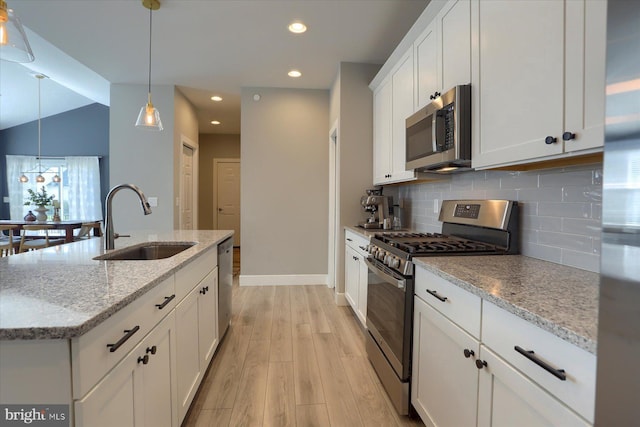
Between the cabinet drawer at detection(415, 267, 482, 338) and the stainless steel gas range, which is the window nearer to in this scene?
the stainless steel gas range

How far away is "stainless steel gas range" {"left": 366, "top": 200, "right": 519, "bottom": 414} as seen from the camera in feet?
5.51

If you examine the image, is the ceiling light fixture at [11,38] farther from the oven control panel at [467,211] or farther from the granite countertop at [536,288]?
the oven control panel at [467,211]

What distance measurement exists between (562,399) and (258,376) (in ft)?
5.97

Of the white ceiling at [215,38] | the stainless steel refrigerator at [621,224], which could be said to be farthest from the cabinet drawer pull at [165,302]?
the white ceiling at [215,38]

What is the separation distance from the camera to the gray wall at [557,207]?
4.24 feet

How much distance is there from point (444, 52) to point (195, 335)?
7.18ft

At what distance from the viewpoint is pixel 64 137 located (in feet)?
23.8

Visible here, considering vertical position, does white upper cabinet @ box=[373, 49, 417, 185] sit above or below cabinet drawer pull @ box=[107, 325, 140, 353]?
above

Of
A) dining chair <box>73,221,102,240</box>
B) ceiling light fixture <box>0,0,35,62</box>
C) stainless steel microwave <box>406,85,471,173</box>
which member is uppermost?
ceiling light fixture <box>0,0,35,62</box>

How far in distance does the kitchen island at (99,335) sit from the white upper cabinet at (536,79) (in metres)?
1.50

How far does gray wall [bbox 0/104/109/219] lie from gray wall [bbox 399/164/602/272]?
7.97m

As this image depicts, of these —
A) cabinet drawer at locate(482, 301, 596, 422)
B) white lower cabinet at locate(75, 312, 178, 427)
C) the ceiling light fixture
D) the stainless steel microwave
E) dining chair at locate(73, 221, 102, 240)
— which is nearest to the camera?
cabinet drawer at locate(482, 301, 596, 422)

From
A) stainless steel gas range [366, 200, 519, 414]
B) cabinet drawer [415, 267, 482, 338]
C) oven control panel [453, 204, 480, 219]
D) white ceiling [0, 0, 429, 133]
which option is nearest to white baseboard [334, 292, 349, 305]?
stainless steel gas range [366, 200, 519, 414]

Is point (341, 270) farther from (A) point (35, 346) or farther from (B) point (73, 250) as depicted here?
(A) point (35, 346)
